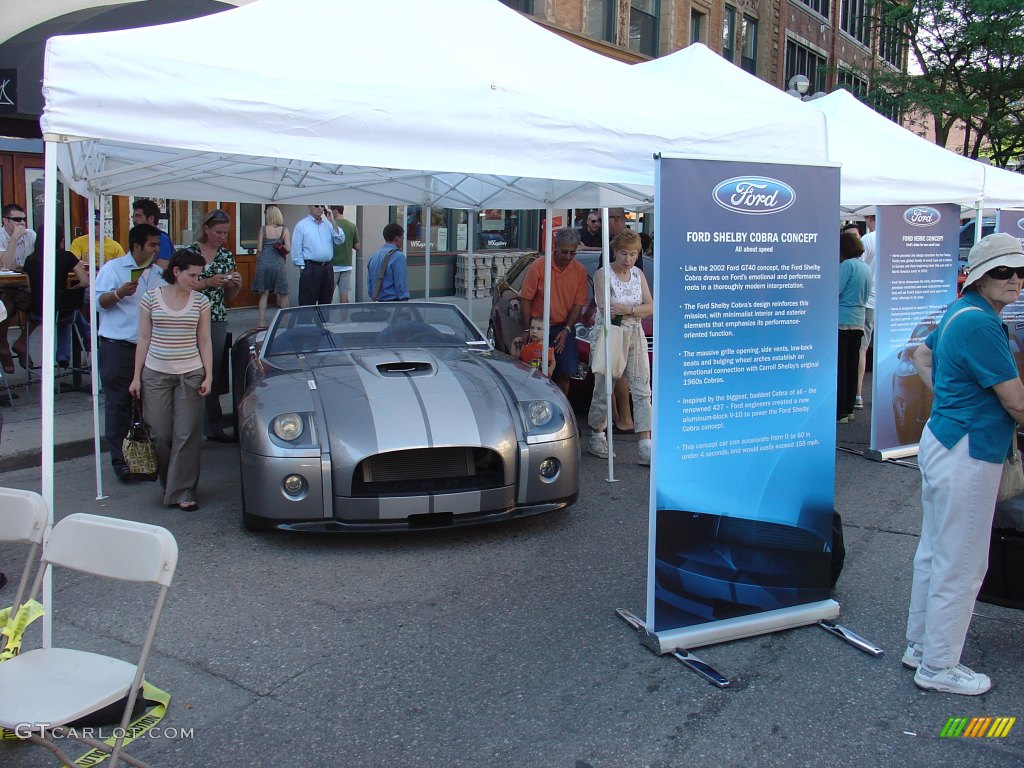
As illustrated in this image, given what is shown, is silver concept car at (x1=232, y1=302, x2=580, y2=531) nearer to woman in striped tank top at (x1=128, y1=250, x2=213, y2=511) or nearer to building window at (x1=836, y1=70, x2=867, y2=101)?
woman in striped tank top at (x1=128, y1=250, x2=213, y2=511)

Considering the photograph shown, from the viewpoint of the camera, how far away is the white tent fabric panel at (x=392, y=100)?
375 cm

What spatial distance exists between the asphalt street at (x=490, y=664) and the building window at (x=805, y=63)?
29.2 metres

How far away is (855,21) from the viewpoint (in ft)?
123

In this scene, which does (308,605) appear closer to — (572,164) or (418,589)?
(418,589)

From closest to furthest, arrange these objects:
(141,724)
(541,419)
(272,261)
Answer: (141,724), (541,419), (272,261)

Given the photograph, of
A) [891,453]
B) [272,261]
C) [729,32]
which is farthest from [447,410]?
[729,32]

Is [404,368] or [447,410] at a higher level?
[404,368]

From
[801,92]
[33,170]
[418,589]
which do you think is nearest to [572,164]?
[418,589]

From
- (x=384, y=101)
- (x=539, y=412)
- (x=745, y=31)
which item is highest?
(x=745, y=31)

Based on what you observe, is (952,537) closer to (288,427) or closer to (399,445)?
(399,445)

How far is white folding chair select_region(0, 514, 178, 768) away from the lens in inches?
100

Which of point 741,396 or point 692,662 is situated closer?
point 692,662

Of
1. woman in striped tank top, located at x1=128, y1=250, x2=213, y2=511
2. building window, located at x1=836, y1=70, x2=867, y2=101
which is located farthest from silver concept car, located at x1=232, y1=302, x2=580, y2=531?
building window, located at x1=836, y1=70, x2=867, y2=101

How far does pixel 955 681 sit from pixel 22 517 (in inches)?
141
